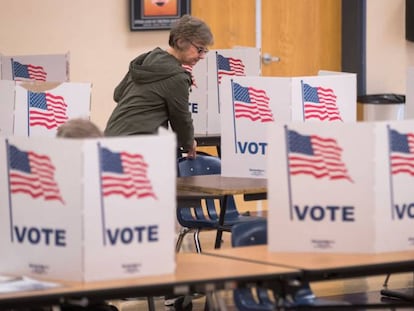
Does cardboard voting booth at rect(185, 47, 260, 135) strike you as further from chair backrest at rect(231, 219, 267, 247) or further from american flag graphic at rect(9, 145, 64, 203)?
american flag graphic at rect(9, 145, 64, 203)

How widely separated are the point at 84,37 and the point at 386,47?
9.22 ft

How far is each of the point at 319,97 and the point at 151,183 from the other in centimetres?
244

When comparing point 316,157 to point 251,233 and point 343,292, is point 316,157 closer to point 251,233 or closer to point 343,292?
point 251,233

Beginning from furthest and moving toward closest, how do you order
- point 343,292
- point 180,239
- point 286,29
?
1. point 286,29
2. point 343,292
3. point 180,239

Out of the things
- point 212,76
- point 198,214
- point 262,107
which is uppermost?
point 212,76

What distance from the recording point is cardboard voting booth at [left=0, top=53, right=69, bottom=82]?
779 cm

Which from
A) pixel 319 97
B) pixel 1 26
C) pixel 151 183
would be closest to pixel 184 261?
pixel 151 183

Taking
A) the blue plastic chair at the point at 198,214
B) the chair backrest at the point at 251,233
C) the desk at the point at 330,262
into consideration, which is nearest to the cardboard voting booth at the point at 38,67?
the blue plastic chair at the point at 198,214

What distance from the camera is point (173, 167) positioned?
4043mm

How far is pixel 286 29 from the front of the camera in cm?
1029

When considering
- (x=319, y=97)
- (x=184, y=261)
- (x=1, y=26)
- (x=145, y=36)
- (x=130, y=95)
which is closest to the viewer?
(x=184, y=261)

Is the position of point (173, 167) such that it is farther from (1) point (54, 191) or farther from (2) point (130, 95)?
(2) point (130, 95)

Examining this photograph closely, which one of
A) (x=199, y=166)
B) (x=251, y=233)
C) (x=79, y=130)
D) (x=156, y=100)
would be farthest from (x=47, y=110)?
(x=79, y=130)

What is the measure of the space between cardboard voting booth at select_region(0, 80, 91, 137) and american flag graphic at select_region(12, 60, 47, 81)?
1.16 metres
